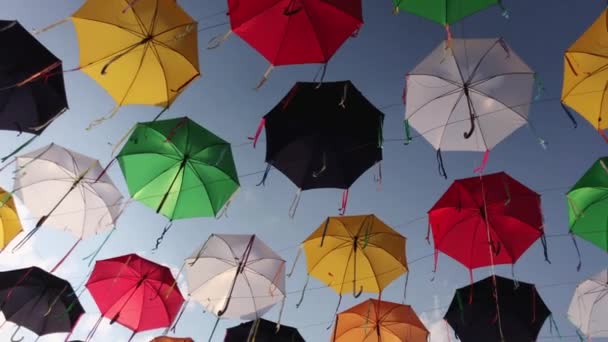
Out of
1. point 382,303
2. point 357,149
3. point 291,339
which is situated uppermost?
point 357,149

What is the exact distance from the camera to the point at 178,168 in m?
8.91

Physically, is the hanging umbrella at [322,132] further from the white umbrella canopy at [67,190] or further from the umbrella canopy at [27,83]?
the white umbrella canopy at [67,190]

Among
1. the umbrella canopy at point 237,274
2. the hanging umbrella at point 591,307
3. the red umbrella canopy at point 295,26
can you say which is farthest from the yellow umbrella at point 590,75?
the umbrella canopy at point 237,274

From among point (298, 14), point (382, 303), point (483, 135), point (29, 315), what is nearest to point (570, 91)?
point (483, 135)

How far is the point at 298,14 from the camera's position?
7270 millimetres

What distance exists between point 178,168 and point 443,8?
18.2ft

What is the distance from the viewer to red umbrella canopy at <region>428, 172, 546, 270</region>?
898 centimetres

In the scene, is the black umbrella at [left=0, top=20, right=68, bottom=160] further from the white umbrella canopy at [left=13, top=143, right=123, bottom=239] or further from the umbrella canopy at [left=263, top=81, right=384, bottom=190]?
the umbrella canopy at [left=263, top=81, right=384, bottom=190]

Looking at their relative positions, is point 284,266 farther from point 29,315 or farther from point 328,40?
point 29,315

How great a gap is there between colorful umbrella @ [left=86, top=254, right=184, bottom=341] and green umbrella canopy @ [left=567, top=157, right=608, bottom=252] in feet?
27.9

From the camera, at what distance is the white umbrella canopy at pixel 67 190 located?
9609mm

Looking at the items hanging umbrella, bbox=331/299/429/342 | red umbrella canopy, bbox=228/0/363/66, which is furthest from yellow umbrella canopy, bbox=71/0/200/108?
hanging umbrella, bbox=331/299/429/342

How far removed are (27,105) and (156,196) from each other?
276cm

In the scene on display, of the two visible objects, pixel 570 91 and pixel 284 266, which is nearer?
pixel 570 91
